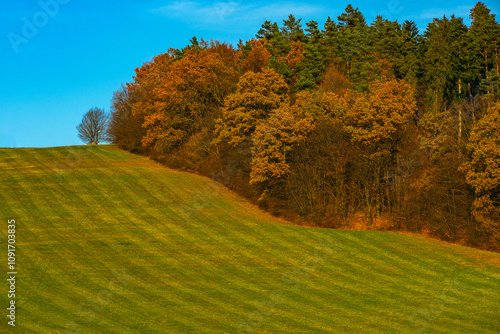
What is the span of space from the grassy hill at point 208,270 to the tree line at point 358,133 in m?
5.69

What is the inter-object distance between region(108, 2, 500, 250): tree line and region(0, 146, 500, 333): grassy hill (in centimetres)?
569

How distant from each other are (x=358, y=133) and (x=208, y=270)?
2775 cm

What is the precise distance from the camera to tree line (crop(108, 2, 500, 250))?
175ft

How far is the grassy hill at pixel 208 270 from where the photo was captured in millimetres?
26375

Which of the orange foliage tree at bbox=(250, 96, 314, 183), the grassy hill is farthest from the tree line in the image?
the grassy hill

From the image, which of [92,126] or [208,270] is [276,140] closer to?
[208,270]

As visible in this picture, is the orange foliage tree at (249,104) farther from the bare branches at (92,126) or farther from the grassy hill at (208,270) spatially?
the bare branches at (92,126)

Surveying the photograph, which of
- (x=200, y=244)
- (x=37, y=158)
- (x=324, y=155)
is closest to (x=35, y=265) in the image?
(x=200, y=244)

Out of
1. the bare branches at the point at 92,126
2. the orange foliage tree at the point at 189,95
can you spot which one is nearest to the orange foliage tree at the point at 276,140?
the orange foliage tree at the point at 189,95

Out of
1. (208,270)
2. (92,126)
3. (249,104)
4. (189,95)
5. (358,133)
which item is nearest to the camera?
(208,270)

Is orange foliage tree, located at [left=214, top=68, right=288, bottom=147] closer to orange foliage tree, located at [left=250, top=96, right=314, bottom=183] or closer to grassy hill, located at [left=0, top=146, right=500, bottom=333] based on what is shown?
orange foliage tree, located at [left=250, top=96, right=314, bottom=183]

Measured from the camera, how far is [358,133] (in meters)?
58.9

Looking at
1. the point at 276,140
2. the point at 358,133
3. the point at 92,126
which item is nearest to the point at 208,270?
the point at 276,140

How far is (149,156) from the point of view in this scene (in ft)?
297
